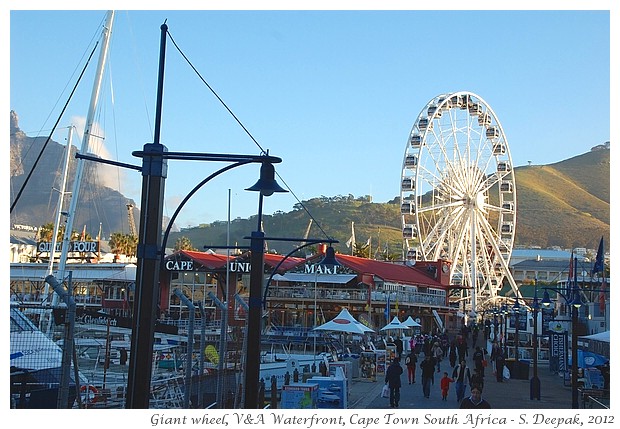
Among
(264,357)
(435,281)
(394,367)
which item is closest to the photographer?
(394,367)

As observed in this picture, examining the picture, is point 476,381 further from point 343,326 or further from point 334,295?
point 334,295

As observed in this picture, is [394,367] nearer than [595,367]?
Yes

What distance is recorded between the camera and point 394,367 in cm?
2094

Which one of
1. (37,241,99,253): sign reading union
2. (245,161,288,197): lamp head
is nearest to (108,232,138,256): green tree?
(37,241,99,253): sign reading union

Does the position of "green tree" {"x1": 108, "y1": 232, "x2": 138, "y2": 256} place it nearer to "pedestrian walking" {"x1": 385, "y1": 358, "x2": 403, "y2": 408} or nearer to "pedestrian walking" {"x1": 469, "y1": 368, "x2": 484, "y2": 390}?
"pedestrian walking" {"x1": 469, "y1": 368, "x2": 484, "y2": 390}

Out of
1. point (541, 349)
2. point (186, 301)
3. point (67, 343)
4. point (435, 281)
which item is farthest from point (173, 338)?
point (435, 281)

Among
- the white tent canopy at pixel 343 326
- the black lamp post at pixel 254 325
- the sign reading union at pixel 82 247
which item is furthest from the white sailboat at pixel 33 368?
the sign reading union at pixel 82 247

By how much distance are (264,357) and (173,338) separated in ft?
31.2

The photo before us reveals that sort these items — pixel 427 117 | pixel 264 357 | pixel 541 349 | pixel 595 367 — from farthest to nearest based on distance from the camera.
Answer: pixel 427 117, pixel 541 349, pixel 264 357, pixel 595 367

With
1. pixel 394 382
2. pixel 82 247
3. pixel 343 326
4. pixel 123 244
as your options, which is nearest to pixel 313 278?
pixel 343 326

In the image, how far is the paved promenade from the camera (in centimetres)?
2141

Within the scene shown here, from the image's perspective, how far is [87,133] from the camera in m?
32.6

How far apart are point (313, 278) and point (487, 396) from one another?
35.1 m
